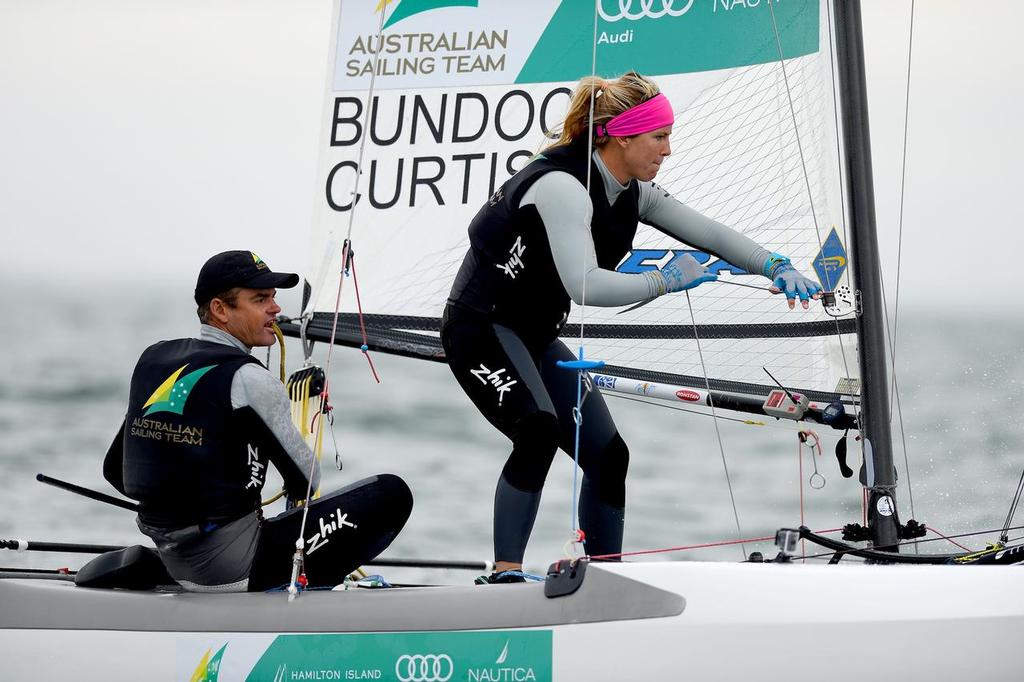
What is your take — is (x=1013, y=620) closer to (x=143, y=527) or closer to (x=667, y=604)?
(x=667, y=604)

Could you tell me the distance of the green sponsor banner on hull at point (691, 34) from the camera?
10.8 ft

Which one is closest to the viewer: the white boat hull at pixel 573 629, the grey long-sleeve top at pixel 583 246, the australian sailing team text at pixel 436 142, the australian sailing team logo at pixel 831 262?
the white boat hull at pixel 573 629

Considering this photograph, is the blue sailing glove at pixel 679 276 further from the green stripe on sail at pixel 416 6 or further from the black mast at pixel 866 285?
the green stripe on sail at pixel 416 6

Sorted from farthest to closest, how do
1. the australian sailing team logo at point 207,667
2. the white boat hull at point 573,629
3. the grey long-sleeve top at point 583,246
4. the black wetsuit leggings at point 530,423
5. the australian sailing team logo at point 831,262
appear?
the australian sailing team logo at point 831,262
the black wetsuit leggings at point 530,423
the grey long-sleeve top at point 583,246
the australian sailing team logo at point 207,667
the white boat hull at point 573,629

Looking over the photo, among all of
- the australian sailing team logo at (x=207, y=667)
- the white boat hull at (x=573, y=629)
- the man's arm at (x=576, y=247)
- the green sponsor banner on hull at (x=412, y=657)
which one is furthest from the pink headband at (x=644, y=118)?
the australian sailing team logo at (x=207, y=667)

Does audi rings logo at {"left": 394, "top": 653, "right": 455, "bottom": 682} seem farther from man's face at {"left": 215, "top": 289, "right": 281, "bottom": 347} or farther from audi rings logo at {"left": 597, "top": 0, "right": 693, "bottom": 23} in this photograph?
audi rings logo at {"left": 597, "top": 0, "right": 693, "bottom": 23}

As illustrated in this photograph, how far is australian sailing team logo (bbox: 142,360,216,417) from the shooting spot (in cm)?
219

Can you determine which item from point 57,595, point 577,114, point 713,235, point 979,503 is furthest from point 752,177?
point 979,503

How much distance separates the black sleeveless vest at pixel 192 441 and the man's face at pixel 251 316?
6 cm

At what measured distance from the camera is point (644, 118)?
96.1 inches

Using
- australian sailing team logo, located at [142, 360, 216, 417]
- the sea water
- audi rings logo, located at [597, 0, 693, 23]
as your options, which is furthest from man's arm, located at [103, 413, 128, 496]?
audi rings logo, located at [597, 0, 693, 23]

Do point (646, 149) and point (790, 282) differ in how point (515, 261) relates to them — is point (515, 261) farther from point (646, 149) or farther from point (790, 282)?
point (790, 282)

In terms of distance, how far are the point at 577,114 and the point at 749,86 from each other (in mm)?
1020

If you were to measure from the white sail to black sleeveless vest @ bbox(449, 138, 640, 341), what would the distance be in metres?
0.59
